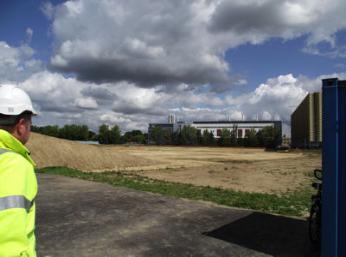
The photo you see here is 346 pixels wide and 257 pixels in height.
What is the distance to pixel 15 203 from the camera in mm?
1585

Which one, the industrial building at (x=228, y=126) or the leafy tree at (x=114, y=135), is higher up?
the industrial building at (x=228, y=126)

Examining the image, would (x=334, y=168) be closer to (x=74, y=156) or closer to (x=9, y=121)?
(x=9, y=121)

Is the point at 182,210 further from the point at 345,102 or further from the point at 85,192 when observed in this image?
the point at 345,102

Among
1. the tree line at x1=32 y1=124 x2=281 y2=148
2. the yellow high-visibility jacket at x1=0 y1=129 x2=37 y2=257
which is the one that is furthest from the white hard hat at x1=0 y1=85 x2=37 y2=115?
the tree line at x1=32 y1=124 x2=281 y2=148

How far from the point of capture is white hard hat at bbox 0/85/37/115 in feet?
6.49

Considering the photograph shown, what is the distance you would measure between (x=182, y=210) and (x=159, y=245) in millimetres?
2957

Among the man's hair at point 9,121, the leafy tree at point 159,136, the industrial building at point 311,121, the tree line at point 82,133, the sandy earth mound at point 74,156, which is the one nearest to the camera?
the man's hair at point 9,121

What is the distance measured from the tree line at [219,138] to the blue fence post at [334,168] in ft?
305

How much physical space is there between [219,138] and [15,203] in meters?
120

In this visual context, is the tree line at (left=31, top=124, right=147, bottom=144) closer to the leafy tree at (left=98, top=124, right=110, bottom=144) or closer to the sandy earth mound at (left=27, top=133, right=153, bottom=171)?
the leafy tree at (left=98, top=124, right=110, bottom=144)

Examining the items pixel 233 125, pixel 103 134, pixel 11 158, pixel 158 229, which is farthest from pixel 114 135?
pixel 11 158

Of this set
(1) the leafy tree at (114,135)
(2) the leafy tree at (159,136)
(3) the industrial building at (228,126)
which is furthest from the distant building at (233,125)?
(1) the leafy tree at (114,135)

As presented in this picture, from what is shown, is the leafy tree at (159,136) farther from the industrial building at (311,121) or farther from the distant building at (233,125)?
the industrial building at (311,121)

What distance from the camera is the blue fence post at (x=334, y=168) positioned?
495cm
